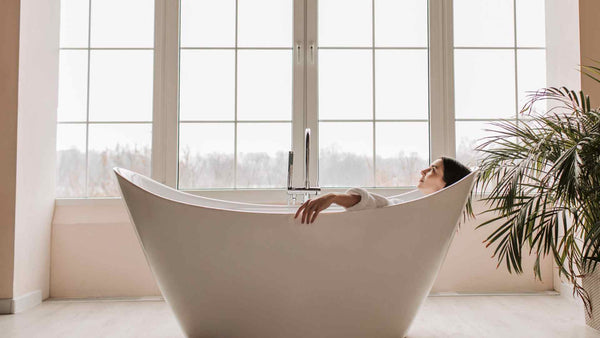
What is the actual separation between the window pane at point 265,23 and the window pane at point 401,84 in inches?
22.6

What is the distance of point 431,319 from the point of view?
2.31m

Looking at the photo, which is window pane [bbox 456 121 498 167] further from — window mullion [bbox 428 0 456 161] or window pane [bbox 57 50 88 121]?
window pane [bbox 57 50 88 121]

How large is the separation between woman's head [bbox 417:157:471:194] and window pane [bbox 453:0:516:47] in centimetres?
130

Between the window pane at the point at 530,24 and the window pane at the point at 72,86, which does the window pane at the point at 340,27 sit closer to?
the window pane at the point at 530,24

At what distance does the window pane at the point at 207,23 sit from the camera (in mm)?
3062

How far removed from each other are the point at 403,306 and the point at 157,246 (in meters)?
0.90

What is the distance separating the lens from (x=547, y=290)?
2875mm

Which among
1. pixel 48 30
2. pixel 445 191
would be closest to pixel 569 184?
pixel 445 191

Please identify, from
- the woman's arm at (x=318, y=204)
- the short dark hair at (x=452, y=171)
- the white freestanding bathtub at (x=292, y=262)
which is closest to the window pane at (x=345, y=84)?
the short dark hair at (x=452, y=171)

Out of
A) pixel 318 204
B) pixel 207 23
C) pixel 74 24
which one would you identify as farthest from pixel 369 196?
pixel 74 24

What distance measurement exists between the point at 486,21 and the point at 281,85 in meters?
1.31

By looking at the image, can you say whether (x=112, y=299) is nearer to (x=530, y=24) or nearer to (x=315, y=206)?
(x=315, y=206)

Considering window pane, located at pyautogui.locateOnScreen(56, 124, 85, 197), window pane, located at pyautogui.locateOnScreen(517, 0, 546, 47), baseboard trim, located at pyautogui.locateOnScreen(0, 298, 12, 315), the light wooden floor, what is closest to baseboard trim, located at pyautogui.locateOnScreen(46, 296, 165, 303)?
the light wooden floor

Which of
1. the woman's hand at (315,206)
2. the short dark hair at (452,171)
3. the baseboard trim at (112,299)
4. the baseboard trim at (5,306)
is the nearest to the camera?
the woman's hand at (315,206)
